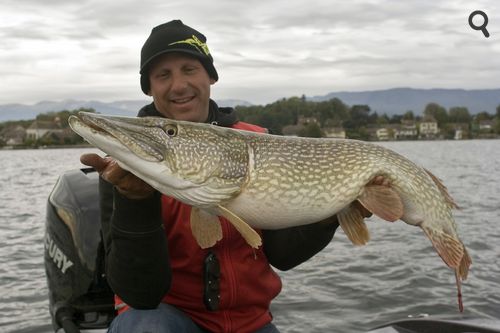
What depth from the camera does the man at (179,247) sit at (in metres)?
2.77

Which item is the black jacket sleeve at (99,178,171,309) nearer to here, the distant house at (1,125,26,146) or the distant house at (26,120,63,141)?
the distant house at (26,120,63,141)

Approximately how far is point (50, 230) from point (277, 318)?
3.31 meters

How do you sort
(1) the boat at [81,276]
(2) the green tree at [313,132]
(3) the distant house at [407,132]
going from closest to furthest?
(1) the boat at [81,276] < (2) the green tree at [313,132] < (3) the distant house at [407,132]

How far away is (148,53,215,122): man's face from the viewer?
11.2 ft

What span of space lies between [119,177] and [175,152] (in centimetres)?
30

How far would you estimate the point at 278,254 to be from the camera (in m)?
3.32

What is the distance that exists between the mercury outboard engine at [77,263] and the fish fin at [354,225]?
1.80 meters

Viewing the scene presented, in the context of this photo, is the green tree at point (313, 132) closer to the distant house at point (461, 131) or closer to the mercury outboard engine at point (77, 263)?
the mercury outboard engine at point (77, 263)

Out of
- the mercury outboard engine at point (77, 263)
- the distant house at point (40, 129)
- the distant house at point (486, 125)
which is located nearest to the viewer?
the mercury outboard engine at point (77, 263)

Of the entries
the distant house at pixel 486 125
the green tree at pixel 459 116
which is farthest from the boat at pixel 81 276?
the green tree at pixel 459 116

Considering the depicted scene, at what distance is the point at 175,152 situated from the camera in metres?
2.56

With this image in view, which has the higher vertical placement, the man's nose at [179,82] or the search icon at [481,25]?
the search icon at [481,25]

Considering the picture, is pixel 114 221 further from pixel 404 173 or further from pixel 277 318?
pixel 277 318

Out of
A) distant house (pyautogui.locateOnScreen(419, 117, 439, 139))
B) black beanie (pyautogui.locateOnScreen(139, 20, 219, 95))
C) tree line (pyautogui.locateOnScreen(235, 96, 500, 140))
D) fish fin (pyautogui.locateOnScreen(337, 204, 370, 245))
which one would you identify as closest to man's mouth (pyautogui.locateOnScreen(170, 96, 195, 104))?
black beanie (pyautogui.locateOnScreen(139, 20, 219, 95))
